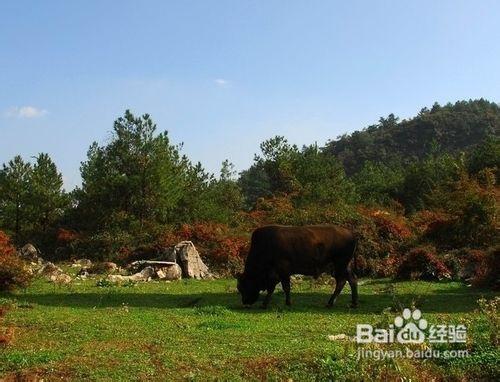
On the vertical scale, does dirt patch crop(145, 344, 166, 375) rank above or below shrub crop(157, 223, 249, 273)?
below

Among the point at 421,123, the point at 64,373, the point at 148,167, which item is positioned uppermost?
the point at 421,123

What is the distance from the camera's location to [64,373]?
8898 mm

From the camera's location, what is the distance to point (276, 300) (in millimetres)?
17344

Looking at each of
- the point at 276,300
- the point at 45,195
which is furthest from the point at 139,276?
the point at 45,195


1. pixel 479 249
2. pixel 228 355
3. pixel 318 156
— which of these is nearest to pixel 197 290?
pixel 228 355

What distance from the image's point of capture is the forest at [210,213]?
2711 cm

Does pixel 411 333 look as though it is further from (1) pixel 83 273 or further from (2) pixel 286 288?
(1) pixel 83 273

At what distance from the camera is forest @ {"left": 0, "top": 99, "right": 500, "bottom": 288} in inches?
1067

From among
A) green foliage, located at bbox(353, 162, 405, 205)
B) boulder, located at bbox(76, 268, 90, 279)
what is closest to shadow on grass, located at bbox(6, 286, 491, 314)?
boulder, located at bbox(76, 268, 90, 279)

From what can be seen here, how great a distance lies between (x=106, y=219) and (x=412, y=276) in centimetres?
2047

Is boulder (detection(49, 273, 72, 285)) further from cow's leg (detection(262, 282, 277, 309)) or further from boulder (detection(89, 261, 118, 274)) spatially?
cow's leg (detection(262, 282, 277, 309))

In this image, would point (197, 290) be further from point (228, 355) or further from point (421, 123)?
point (421, 123)

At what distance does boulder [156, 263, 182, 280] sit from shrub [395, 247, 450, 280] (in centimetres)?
957

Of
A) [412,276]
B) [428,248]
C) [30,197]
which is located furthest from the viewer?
[30,197]
